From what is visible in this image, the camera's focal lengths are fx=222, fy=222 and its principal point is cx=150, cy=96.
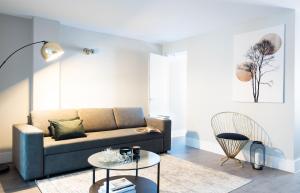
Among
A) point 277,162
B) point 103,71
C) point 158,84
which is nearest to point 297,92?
point 277,162

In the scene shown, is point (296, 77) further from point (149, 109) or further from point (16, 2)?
point (16, 2)

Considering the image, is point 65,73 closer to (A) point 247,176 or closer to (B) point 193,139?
(B) point 193,139

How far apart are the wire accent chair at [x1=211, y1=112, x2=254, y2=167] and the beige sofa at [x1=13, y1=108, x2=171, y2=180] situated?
97 centimetres

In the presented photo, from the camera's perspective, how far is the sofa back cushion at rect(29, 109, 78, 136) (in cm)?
338

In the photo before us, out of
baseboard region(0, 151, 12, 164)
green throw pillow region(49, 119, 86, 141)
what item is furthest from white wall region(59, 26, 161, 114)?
baseboard region(0, 151, 12, 164)

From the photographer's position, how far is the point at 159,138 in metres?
4.02

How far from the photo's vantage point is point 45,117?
3471 mm

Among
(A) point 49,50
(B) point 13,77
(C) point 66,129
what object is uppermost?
(A) point 49,50

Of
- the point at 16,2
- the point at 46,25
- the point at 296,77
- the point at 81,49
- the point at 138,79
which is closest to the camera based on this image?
the point at 16,2

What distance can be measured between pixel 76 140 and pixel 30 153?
0.61 meters

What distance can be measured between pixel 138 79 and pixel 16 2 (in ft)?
8.99

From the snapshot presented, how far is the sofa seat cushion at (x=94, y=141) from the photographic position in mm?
2926

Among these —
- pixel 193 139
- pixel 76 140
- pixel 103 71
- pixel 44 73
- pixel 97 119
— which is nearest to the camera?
pixel 76 140

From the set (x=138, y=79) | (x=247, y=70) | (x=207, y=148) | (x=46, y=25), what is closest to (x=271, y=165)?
(x=207, y=148)
